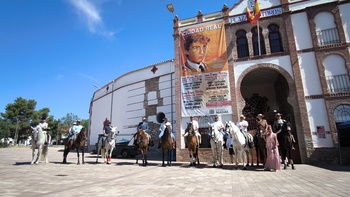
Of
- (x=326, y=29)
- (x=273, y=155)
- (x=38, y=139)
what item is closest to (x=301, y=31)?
(x=326, y=29)

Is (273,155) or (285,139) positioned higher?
(285,139)

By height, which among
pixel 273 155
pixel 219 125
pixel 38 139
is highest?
pixel 219 125

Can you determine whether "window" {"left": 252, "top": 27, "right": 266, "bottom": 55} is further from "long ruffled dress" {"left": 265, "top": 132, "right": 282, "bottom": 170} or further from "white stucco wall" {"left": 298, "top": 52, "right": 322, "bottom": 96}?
"long ruffled dress" {"left": 265, "top": 132, "right": 282, "bottom": 170}

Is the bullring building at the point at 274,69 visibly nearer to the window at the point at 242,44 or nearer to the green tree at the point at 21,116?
the window at the point at 242,44

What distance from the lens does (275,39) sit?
1437 cm

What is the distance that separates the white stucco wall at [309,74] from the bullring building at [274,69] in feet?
0.17

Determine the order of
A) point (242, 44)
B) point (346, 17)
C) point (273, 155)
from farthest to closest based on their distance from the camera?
point (242, 44) < point (346, 17) < point (273, 155)

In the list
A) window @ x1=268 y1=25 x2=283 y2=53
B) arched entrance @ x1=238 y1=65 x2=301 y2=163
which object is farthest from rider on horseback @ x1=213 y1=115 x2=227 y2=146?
window @ x1=268 y1=25 x2=283 y2=53

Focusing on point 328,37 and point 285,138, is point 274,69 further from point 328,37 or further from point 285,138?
point 285,138

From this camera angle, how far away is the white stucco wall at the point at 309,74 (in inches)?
487

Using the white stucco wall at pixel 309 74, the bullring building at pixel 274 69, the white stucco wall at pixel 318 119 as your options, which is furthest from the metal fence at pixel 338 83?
the white stucco wall at pixel 318 119

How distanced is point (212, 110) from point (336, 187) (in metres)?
9.17

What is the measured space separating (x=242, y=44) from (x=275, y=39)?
7.74ft

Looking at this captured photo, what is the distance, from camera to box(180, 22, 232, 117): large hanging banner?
1405 centimetres
